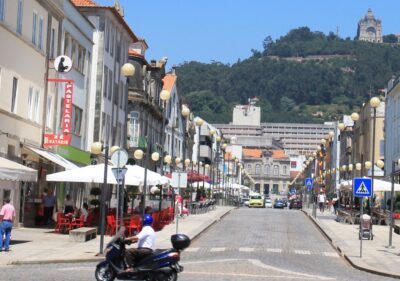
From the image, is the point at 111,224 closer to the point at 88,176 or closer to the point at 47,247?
the point at 88,176

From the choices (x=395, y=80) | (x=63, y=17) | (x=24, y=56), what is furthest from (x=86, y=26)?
(x=395, y=80)

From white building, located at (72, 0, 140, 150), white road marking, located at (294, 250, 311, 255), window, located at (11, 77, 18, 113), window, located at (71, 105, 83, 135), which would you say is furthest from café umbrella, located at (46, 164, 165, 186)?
white building, located at (72, 0, 140, 150)

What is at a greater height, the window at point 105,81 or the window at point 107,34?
the window at point 107,34

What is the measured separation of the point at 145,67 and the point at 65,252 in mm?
44917

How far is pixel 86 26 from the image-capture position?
1934 inches

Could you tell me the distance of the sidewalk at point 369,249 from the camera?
25670 mm

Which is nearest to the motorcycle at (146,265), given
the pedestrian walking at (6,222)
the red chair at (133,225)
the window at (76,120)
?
the pedestrian walking at (6,222)

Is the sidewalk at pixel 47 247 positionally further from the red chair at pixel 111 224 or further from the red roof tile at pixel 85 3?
the red roof tile at pixel 85 3

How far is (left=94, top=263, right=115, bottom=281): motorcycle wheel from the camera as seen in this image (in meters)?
19.0

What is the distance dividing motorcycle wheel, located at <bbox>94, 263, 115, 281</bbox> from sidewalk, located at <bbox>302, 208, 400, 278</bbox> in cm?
798

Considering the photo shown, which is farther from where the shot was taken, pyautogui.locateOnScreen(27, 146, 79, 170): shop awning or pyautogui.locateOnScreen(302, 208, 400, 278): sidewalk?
pyautogui.locateOnScreen(27, 146, 79, 170): shop awning

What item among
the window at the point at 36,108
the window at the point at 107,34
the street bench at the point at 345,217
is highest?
the window at the point at 107,34

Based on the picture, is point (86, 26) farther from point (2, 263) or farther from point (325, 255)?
point (2, 263)

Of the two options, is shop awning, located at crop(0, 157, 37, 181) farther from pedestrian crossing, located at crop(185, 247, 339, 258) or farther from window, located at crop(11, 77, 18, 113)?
window, located at crop(11, 77, 18, 113)
